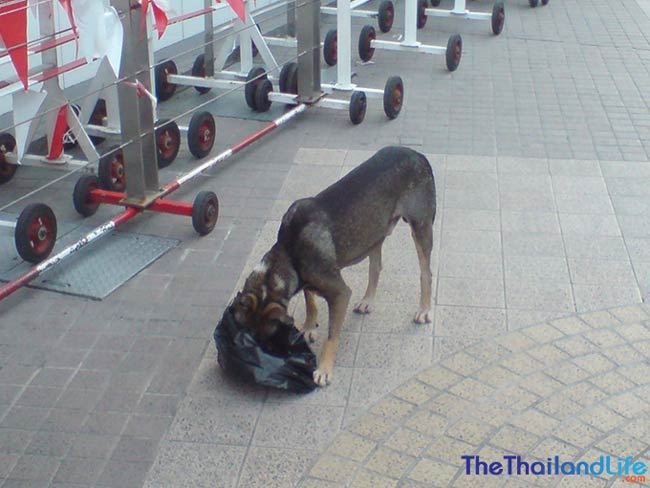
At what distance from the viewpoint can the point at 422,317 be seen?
5.32 m

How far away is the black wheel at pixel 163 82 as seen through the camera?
9141mm

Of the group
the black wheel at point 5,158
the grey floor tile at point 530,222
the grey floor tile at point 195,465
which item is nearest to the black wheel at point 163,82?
the black wheel at point 5,158

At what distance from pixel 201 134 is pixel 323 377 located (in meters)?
3.36

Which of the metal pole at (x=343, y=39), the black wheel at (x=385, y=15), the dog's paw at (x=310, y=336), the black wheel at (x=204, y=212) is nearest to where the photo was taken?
the dog's paw at (x=310, y=336)

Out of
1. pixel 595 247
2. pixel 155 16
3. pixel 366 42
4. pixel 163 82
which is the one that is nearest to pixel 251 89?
pixel 163 82

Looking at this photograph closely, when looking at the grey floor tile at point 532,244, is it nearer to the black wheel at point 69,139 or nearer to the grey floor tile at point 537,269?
the grey floor tile at point 537,269

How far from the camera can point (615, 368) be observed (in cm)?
488

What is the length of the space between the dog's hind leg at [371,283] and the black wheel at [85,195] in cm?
213

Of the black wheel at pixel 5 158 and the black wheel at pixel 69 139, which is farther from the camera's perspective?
the black wheel at pixel 69 139

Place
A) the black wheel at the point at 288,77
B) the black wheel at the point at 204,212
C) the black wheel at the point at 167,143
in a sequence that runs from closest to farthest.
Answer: the black wheel at the point at 204,212
the black wheel at the point at 167,143
the black wheel at the point at 288,77

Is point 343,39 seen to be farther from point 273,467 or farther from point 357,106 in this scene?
point 273,467

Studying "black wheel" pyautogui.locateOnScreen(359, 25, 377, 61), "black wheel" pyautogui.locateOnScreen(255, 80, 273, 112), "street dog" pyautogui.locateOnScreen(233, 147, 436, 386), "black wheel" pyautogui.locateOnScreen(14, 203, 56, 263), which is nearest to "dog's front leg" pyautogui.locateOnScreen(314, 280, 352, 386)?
"street dog" pyautogui.locateOnScreen(233, 147, 436, 386)

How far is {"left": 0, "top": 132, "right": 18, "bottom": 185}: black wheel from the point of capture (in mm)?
7023

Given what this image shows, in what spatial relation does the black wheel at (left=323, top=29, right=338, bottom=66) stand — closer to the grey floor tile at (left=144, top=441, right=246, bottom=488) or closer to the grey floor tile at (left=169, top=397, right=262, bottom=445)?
the grey floor tile at (left=169, top=397, right=262, bottom=445)
